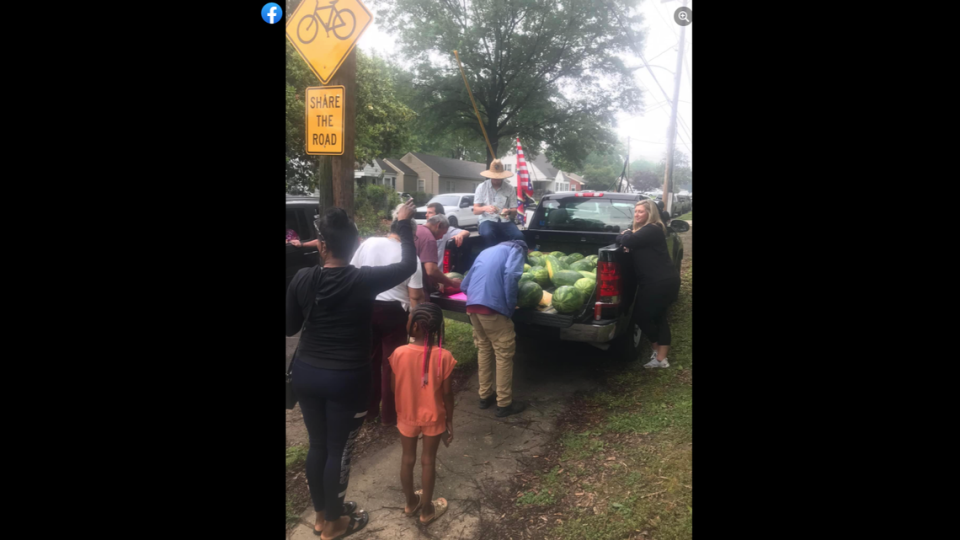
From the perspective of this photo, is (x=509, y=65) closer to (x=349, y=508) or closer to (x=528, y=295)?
(x=528, y=295)

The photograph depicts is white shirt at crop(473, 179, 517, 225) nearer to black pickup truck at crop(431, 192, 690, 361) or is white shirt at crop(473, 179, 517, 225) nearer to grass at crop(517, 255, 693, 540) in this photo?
black pickup truck at crop(431, 192, 690, 361)

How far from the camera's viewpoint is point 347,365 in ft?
8.40

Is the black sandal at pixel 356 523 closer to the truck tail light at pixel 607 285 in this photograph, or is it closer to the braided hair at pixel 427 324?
the braided hair at pixel 427 324

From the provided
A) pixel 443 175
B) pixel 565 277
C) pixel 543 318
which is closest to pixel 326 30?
pixel 543 318

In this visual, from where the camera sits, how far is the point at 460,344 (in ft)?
19.6

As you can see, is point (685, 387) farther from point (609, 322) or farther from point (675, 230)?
point (675, 230)

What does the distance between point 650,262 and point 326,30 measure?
3066mm

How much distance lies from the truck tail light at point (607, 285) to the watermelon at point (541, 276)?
0.69m

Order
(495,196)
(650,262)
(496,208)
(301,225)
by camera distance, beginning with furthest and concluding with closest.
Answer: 1. (301,225)
2. (495,196)
3. (496,208)
4. (650,262)

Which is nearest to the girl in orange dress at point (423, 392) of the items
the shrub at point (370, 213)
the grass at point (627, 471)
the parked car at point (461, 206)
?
the grass at point (627, 471)

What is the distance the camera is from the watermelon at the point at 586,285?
440 centimetres

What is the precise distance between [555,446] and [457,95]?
8.86 metres

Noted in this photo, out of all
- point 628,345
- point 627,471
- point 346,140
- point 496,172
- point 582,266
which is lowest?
point 627,471
